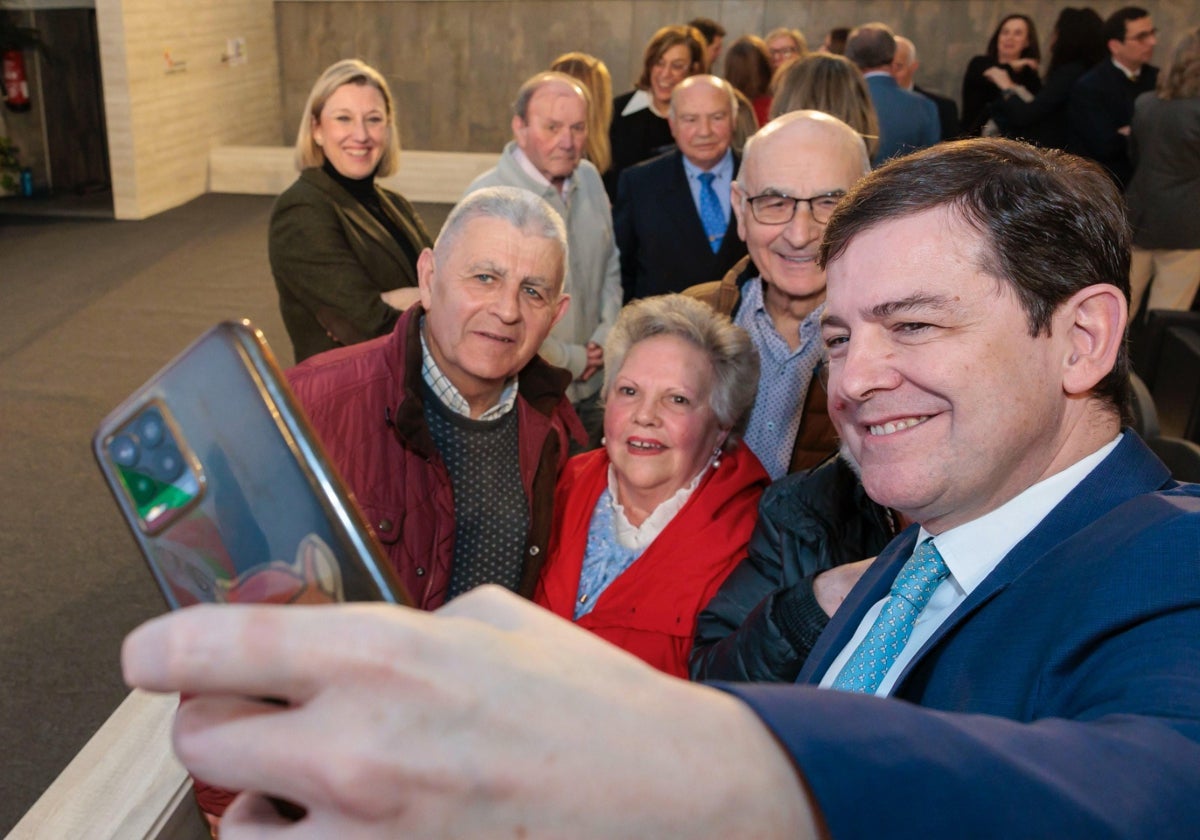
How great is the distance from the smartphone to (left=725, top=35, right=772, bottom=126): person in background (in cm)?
579

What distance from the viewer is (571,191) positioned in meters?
4.02

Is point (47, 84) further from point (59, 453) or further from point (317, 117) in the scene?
point (317, 117)

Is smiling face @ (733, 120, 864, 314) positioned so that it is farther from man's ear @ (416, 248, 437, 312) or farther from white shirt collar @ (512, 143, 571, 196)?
white shirt collar @ (512, 143, 571, 196)

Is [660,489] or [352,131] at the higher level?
[352,131]

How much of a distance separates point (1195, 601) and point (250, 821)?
53 centimetres

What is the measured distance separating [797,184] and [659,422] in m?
0.65

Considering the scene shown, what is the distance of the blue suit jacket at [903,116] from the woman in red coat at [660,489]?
2638mm

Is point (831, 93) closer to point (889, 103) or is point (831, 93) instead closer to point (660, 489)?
point (889, 103)

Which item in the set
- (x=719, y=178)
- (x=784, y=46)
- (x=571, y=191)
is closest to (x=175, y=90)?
(x=784, y=46)

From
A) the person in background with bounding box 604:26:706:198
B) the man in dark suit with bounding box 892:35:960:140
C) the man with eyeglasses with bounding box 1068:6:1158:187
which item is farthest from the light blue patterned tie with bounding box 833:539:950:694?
the man with eyeglasses with bounding box 1068:6:1158:187

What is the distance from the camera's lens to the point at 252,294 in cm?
755

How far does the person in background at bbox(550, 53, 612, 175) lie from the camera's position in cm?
480

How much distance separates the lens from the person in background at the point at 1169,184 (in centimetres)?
552

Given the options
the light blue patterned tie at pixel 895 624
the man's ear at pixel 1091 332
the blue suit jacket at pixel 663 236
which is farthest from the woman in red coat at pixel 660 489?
the blue suit jacket at pixel 663 236
